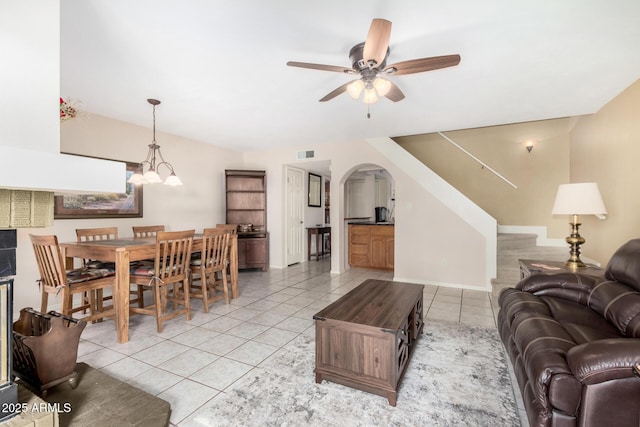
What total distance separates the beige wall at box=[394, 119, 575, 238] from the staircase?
2.38 ft

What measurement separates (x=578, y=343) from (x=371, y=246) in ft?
13.4

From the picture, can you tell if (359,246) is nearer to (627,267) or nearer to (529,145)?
(529,145)

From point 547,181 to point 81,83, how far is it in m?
6.68

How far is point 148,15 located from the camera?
175 centimetres

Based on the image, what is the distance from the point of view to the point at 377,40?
164cm

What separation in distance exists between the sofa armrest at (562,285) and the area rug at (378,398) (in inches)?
23.5

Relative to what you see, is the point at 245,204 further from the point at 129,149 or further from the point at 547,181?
the point at 547,181

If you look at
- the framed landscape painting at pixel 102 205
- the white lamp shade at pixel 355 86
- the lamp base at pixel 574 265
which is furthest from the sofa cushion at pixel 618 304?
the framed landscape painting at pixel 102 205

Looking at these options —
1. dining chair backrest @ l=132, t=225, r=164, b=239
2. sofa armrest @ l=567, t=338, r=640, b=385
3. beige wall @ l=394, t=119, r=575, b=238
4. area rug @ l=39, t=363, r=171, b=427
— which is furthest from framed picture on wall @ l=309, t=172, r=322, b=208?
sofa armrest @ l=567, t=338, r=640, b=385

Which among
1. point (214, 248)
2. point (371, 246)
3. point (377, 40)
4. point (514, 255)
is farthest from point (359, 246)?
point (377, 40)

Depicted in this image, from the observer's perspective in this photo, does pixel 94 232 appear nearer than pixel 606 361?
No

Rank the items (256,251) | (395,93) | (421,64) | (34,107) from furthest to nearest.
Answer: (256,251) → (395,93) → (421,64) → (34,107)

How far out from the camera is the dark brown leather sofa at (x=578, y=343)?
3.56 feet

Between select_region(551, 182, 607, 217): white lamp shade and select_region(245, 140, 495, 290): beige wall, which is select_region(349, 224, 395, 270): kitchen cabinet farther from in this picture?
select_region(551, 182, 607, 217): white lamp shade
